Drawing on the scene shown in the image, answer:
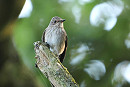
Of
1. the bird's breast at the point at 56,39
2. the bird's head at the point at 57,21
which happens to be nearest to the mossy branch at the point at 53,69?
the bird's breast at the point at 56,39

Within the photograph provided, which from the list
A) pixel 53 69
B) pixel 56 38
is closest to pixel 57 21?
pixel 56 38

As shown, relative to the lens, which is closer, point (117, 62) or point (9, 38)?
point (9, 38)

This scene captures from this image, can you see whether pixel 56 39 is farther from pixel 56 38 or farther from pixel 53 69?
pixel 53 69

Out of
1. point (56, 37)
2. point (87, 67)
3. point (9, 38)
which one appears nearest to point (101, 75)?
point (87, 67)

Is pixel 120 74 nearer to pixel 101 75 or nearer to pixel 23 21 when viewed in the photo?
pixel 101 75

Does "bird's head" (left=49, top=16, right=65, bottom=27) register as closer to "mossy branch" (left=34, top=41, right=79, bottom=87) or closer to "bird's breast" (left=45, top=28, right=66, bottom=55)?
"bird's breast" (left=45, top=28, right=66, bottom=55)
